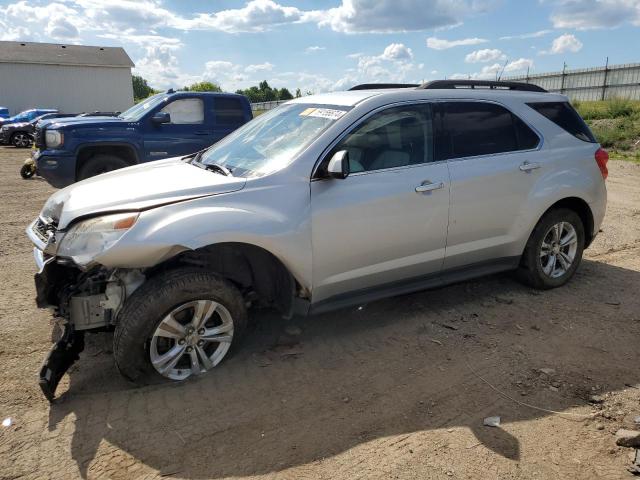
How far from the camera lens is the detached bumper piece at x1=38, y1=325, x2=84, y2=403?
10.0 ft

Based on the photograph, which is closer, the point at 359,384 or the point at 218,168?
the point at 359,384

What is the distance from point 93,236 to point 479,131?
3.14 meters

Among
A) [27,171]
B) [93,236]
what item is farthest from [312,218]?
[27,171]

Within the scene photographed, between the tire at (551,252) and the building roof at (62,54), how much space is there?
138 feet

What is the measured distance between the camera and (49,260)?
3303 millimetres

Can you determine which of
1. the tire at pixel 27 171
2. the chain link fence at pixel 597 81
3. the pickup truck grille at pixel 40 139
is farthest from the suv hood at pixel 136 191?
the chain link fence at pixel 597 81

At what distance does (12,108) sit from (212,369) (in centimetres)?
4137

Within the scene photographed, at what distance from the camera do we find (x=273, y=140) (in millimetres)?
4031

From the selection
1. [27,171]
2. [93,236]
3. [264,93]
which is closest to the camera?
[93,236]

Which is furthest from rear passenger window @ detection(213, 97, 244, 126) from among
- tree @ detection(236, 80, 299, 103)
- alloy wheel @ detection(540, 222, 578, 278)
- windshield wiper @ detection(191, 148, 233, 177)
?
tree @ detection(236, 80, 299, 103)

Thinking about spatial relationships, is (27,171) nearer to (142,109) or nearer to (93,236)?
(142,109)

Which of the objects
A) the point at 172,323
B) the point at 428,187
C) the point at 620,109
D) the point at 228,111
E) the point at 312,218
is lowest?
the point at 172,323

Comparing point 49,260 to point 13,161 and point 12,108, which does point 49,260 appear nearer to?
point 13,161

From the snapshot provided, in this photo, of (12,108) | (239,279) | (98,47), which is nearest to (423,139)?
(239,279)
